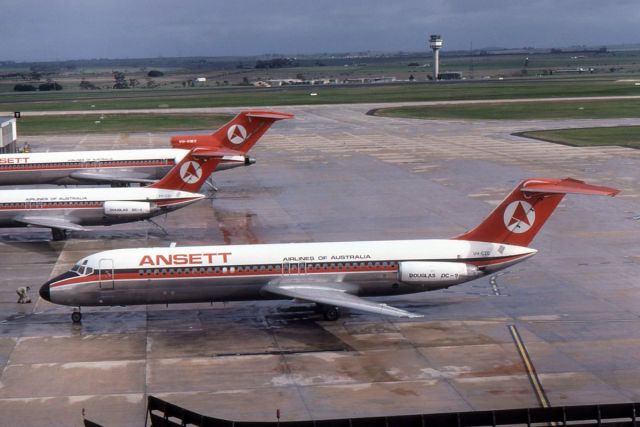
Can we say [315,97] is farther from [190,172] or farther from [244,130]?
[190,172]

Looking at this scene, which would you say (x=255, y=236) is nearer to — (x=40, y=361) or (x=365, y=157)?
(x=40, y=361)

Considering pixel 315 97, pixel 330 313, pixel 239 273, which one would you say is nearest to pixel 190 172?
pixel 239 273

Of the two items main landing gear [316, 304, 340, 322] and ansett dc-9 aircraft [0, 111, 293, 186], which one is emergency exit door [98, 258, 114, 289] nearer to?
main landing gear [316, 304, 340, 322]

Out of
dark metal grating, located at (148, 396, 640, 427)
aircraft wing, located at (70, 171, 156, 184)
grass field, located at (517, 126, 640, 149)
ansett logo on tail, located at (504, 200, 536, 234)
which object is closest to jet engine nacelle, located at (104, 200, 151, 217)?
aircraft wing, located at (70, 171, 156, 184)

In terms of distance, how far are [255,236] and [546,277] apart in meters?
17.8

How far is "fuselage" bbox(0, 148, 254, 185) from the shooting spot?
222 ft

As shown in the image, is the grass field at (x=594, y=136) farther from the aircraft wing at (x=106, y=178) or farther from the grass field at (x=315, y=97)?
the grass field at (x=315, y=97)

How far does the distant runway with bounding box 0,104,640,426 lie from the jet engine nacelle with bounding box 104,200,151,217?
1.74 m

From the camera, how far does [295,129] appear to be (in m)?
115

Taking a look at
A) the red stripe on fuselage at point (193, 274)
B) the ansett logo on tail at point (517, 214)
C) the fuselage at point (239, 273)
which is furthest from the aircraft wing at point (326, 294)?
the ansett logo on tail at point (517, 214)

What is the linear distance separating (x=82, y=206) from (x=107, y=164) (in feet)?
57.3

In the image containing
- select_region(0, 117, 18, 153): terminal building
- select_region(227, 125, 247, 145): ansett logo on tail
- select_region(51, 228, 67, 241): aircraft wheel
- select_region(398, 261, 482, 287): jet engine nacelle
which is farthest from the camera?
select_region(0, 117, 18, 153): terminal building

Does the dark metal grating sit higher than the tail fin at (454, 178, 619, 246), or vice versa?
the tail fin at (454, 178, 619, 246)

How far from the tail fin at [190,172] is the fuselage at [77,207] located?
1.72 m
